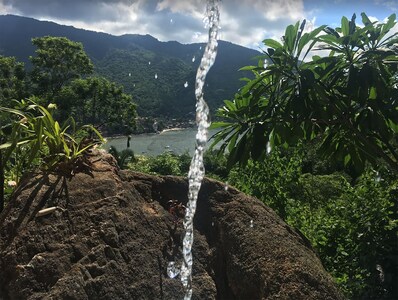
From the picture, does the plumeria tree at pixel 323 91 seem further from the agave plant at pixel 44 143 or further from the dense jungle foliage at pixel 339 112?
the agave plant at pixel 44 143

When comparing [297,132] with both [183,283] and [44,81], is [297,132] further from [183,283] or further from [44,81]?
[44,81]

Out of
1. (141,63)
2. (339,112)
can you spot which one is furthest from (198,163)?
(141,63)

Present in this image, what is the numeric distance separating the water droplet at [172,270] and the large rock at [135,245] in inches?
1.0

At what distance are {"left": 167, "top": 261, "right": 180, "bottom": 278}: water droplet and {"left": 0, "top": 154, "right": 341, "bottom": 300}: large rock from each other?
0.03m

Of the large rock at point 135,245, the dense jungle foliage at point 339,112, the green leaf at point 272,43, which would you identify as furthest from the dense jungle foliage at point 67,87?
the green leaf at point 272,43

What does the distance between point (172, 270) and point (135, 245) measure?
0.26 m

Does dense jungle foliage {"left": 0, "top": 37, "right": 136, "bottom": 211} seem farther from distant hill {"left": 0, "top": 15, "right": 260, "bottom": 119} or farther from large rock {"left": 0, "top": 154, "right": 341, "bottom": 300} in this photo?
large rock {"left": 0, "top": 154, "right": 341, "bottom": 300}

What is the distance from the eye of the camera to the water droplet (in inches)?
103

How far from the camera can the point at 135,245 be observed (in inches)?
103

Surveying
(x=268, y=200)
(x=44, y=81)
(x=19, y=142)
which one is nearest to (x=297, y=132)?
(x=19, y=142)

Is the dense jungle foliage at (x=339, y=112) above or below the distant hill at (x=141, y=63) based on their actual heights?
above

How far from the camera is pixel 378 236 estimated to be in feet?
10.8

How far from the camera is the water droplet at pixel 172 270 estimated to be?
8.56ft

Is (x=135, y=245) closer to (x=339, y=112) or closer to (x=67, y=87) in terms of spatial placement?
(x=339, y=112)
